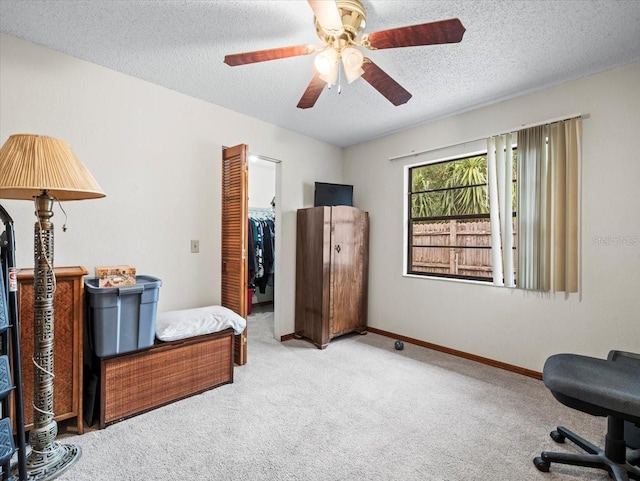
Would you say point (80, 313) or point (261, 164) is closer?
point (80, 313)

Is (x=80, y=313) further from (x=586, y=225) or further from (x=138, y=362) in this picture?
(x=586, y=225)

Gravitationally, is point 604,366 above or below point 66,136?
below

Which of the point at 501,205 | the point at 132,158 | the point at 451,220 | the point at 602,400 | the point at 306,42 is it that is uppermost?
the point at 306,42

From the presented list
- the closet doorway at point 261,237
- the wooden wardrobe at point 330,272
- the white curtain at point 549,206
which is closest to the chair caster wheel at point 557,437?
the white curtain at point 549,206

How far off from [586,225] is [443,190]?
1346 mm

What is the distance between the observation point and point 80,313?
189 cm

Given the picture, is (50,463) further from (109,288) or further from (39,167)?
(39,167)

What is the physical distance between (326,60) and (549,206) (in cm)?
227

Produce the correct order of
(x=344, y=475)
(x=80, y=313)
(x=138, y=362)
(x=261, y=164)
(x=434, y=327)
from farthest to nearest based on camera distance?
(x=261, y=164) → (x=434, y=327) → (x=138, y=362) → (x=80, y=313) → (x=344, y=475)

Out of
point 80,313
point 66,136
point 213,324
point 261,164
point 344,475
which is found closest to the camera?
point 344,475

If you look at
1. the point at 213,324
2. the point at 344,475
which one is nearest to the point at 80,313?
the point at 213,324

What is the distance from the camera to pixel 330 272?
3.48m

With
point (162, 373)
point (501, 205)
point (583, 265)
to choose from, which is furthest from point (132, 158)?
point (583, 265)

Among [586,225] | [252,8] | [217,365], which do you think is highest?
[252,8]
